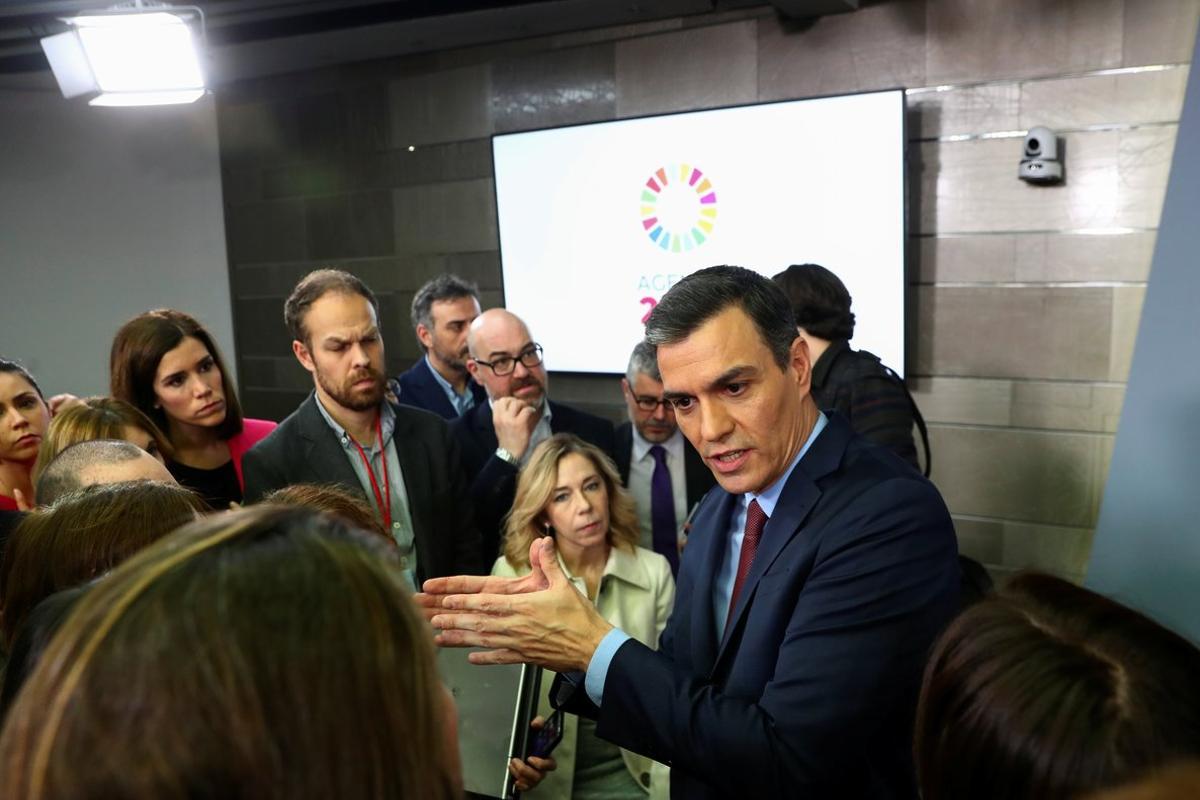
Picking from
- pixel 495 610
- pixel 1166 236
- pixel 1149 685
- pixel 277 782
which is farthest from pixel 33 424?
pixel 1166 236

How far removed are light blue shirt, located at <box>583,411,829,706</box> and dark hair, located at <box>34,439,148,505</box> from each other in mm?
955

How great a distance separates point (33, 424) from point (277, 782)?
2.44 metres

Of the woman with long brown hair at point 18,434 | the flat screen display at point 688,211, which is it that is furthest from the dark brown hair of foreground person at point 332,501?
the flat screen display at point 688,211

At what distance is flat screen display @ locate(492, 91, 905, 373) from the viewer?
369 cm

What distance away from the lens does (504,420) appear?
2.86 metres

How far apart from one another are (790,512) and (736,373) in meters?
0.22

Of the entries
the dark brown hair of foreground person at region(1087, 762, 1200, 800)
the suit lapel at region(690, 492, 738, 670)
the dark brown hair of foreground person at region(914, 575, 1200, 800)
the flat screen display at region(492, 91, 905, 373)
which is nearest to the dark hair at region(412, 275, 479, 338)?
the flat screen display at region(492, 91, 905, 373)

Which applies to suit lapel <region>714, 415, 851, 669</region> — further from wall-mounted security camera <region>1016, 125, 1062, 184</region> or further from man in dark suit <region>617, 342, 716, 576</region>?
wall-mounted security camera <region>1016, 125, 1062, 184</region>

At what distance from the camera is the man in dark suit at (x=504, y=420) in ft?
9.19

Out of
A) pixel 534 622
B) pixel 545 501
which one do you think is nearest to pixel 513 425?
pixel 545 501

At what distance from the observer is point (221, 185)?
579cm

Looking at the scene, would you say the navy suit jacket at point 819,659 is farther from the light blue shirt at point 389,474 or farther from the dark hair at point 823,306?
the dark hair at point 823,306

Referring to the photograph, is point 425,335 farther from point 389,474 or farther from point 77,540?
point 77,540

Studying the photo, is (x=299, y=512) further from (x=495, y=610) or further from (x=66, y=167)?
(x=66, y=167)
